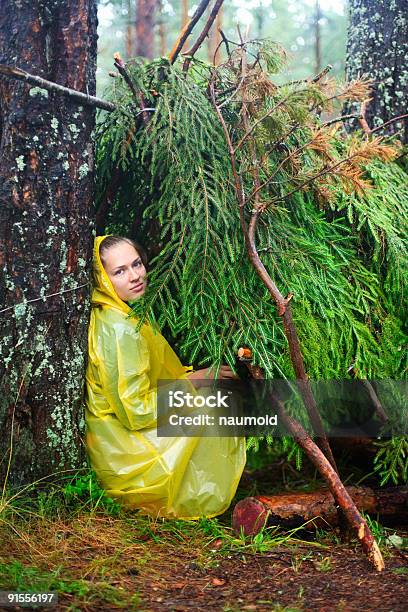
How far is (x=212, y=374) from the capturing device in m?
3.37

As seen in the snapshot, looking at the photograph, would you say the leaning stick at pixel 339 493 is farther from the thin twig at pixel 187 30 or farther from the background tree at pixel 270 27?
the background tree at pixel 270 27

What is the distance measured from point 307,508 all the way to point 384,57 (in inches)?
132

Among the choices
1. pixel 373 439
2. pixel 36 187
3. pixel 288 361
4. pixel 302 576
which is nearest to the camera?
pixel 302 576

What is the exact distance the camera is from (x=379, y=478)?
3.94 meters

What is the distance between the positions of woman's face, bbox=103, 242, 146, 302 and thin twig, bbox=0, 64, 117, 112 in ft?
2.39

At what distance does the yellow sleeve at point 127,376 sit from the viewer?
125 inches

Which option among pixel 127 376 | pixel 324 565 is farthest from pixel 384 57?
pixel 324 565

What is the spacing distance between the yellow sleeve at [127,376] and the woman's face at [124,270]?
0.22m

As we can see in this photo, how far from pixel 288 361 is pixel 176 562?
1.12 meters

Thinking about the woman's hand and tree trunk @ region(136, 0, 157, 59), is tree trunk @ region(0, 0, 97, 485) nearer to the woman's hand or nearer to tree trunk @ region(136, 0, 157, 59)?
the woman's hand

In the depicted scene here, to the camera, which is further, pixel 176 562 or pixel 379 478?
pixel 379 478

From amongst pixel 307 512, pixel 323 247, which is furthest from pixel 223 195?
pixel 307 512

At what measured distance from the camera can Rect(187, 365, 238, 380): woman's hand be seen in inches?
131

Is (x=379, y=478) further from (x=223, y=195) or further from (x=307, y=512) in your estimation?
(x=223, y=195)
